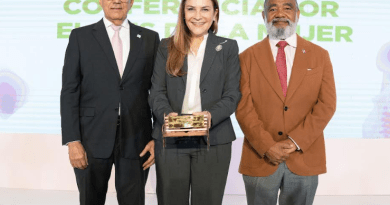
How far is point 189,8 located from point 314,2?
10.4 ft

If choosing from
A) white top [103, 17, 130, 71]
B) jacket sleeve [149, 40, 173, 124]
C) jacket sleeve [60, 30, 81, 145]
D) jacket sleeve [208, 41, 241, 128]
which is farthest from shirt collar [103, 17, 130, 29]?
jacket sleeve [208, 41, 241, 128]

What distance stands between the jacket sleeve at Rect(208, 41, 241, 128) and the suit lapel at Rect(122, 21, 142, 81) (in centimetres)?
56

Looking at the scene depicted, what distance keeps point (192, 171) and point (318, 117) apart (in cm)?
74

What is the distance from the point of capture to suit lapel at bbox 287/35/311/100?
2.51 metres

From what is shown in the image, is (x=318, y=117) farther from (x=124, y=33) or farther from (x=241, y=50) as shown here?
(x=241, y=50)

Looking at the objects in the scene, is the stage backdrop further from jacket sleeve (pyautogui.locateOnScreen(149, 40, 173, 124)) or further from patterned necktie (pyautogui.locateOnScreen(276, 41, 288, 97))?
jacket sleeve (pyautogui.locateOnScreen(149, 40, 173, 124))

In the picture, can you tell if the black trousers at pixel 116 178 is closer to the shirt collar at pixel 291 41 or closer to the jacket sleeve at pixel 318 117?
the jacket sleeve at pixel 318 117

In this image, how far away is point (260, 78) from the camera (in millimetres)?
2549

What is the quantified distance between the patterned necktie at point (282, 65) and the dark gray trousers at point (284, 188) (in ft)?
1.46

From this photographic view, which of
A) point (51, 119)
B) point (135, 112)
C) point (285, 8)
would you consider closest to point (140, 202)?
point (135, 112)

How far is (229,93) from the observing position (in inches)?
95.2

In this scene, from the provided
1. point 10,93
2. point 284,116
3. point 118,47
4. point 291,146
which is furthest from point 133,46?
point 10,93

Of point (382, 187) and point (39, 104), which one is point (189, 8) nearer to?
point (39, 104)

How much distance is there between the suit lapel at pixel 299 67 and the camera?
8.22ft
